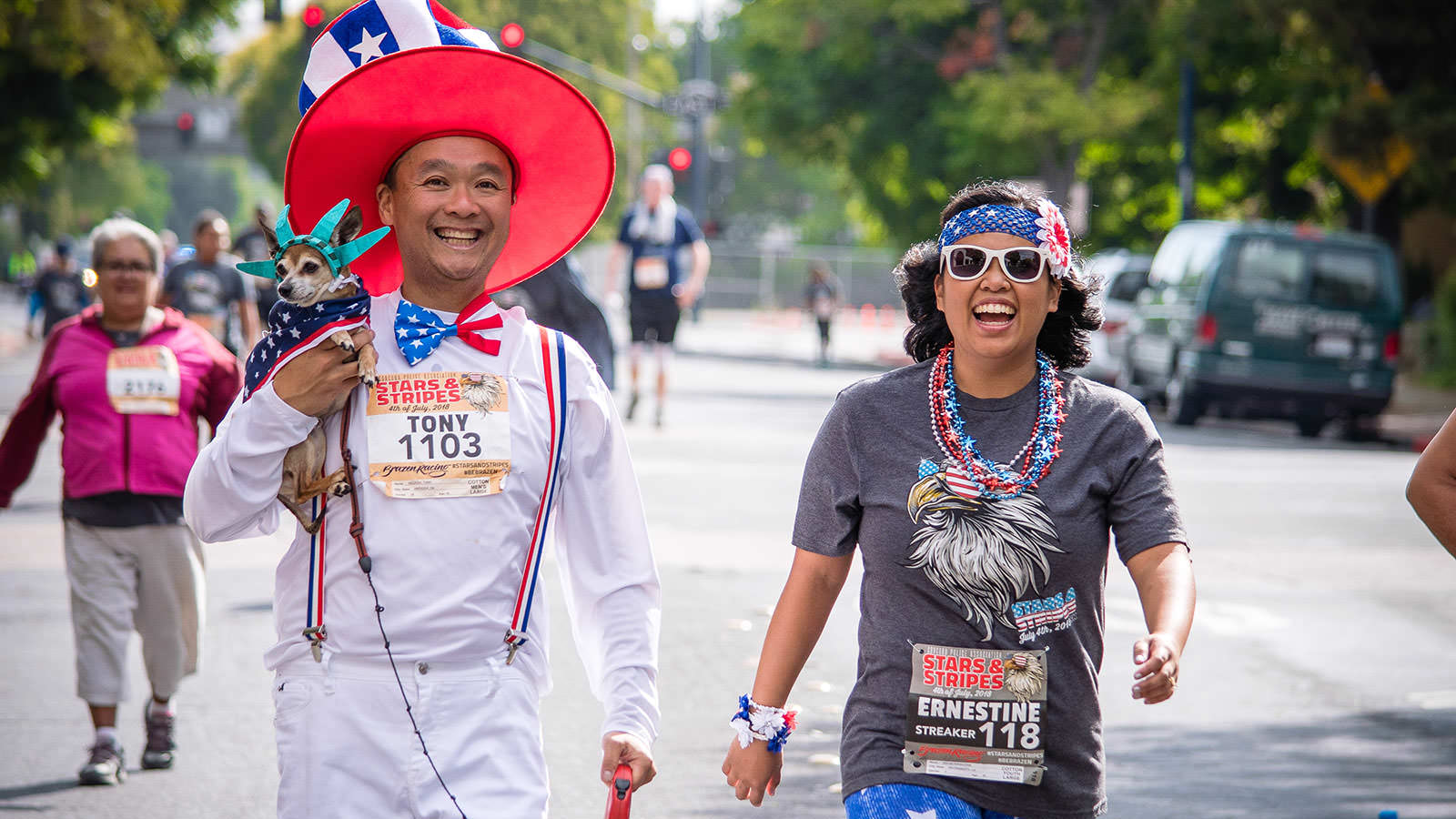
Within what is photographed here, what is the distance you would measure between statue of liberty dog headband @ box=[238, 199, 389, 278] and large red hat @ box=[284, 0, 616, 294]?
0.20 m

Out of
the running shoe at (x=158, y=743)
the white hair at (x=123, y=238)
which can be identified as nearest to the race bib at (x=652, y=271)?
the white hair at (x=123, y=238)

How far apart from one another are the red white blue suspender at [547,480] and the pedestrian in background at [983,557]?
0.51m

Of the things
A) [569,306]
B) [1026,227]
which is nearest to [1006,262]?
[1026,227]

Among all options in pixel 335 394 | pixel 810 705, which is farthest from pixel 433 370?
pixel 810 705

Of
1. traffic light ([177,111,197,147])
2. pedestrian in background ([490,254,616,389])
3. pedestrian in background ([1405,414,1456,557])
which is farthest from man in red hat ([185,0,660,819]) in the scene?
traffic light ([177,111,197,147])

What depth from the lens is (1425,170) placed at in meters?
21.6

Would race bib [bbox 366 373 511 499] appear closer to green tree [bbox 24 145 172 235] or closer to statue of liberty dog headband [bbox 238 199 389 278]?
statue of liberty dog headband [bbox 238 199 389 278]

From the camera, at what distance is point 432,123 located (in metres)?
3.28

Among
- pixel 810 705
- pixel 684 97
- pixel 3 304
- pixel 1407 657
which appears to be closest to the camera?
pixel 810 705

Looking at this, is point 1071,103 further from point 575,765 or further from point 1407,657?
point 575,765

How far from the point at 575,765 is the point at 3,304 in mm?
58705

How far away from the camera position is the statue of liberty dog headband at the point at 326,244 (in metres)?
3.01

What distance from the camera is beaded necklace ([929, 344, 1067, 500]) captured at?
334 cm

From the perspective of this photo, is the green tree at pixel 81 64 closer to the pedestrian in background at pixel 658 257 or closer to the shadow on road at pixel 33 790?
the pedestrian in background at pixel 658 257
